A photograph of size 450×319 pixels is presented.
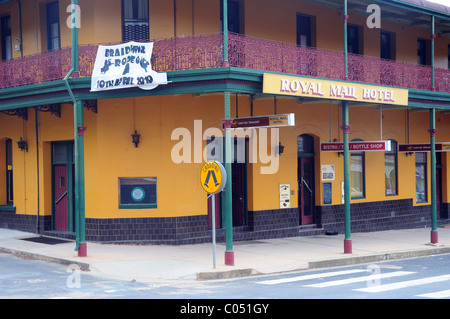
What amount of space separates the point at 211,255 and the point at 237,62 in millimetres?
4613

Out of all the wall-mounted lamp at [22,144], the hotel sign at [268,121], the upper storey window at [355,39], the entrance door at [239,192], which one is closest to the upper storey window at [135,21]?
the hotel sign at [268,121]

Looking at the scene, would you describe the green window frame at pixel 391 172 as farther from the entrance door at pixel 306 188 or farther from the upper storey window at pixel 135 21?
the upper storey window at pixel 135 21

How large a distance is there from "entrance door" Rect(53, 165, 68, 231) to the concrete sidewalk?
2.73 feet

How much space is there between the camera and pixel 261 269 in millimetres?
12625

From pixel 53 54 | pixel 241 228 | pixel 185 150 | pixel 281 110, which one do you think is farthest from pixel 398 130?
pixel 53 54

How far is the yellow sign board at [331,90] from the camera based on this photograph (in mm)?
14046

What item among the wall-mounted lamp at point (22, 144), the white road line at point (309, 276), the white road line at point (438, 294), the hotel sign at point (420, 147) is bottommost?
the white road line at point (309, 276)

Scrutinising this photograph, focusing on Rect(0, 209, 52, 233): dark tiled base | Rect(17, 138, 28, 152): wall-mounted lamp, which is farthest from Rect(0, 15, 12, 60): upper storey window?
Rect(0, 209, 52, 233): dark tiled base

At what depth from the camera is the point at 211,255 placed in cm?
1407

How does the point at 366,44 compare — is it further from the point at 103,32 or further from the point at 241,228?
the point at 103,32

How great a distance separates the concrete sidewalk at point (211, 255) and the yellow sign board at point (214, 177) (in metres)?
1.68

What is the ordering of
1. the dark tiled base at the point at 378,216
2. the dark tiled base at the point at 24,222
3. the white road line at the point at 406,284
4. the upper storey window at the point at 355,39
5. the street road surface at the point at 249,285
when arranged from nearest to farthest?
the street road surface at the point at 249,285, the white road line at the point at 406,284, the dark tiled base at the point at 24,222, the dark tiled base at the point at 378,216, the upper storey window at the point at 355,39

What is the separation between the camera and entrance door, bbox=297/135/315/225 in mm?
18953

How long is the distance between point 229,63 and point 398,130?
1006 centimetres
